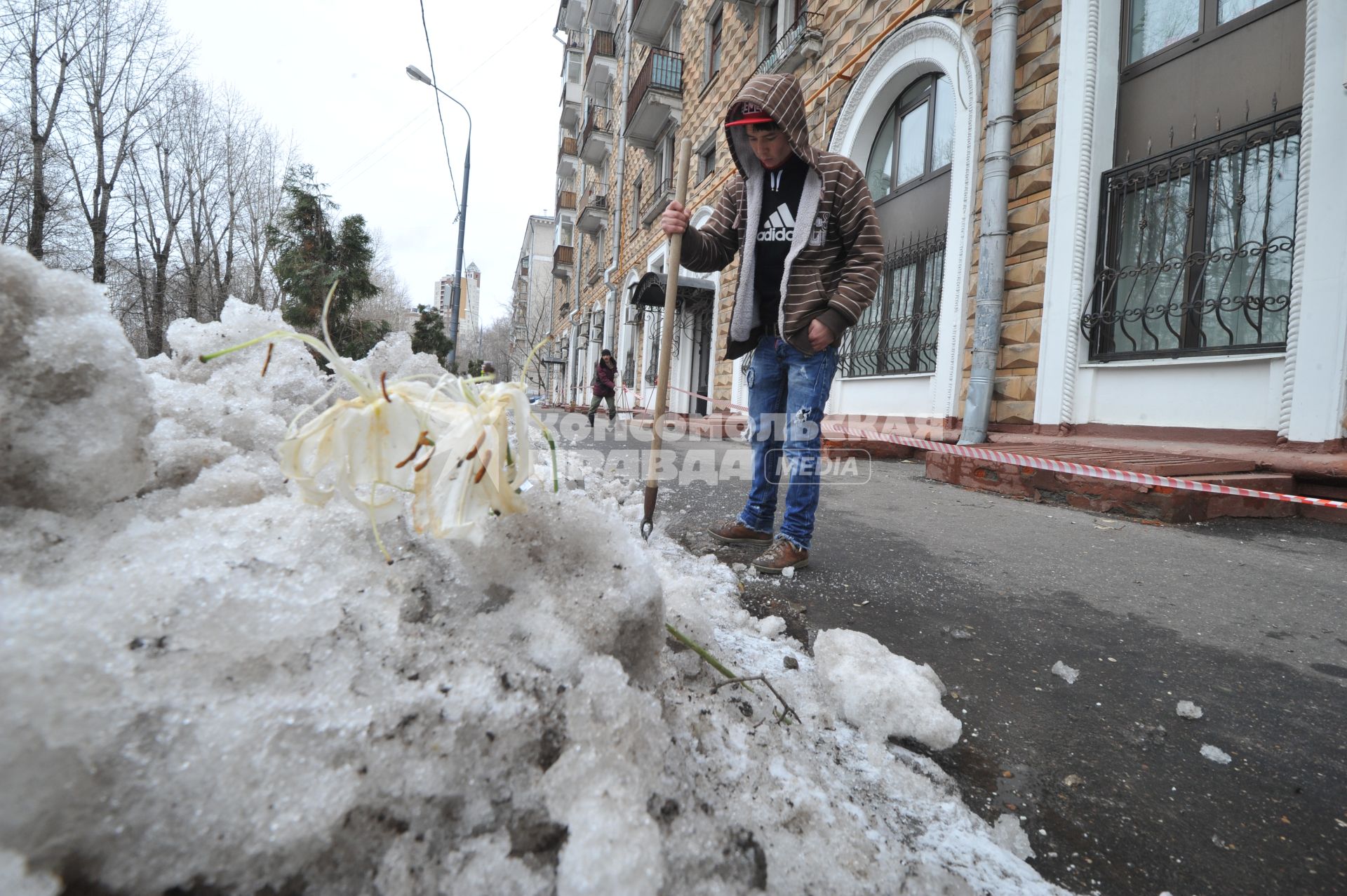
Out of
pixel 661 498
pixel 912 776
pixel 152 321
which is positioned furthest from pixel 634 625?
pixel 152 321

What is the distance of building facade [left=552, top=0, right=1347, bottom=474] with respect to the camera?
12.2ft

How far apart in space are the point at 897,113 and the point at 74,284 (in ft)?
27.2

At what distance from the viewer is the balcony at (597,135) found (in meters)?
20.3

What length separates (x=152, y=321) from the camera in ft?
58.5

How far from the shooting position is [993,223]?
523 cm

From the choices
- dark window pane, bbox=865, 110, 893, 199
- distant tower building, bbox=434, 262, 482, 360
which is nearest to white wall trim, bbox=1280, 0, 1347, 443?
dark window pane, bbox=865, 110, 893, 199

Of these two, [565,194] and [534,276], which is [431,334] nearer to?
[565,194]

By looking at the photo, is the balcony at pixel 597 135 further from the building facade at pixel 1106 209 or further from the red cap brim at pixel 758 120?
the red cap brim at pixel 758 120

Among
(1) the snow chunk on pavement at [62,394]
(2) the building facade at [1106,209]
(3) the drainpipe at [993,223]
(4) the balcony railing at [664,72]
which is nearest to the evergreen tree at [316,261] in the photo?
(4) the balcony railing at [664,72]

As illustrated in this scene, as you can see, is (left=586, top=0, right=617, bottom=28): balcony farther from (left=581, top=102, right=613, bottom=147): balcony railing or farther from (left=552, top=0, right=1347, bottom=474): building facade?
(left=552, top=0, right=1347, bottom=474): building facade

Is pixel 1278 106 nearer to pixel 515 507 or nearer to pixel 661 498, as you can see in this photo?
pixel 661 498

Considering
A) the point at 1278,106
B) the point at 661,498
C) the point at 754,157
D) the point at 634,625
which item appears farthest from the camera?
the point at 1278,106

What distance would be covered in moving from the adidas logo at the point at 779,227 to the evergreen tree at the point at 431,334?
1938 centimetres

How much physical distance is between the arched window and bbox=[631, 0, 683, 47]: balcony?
8968 millimetres
